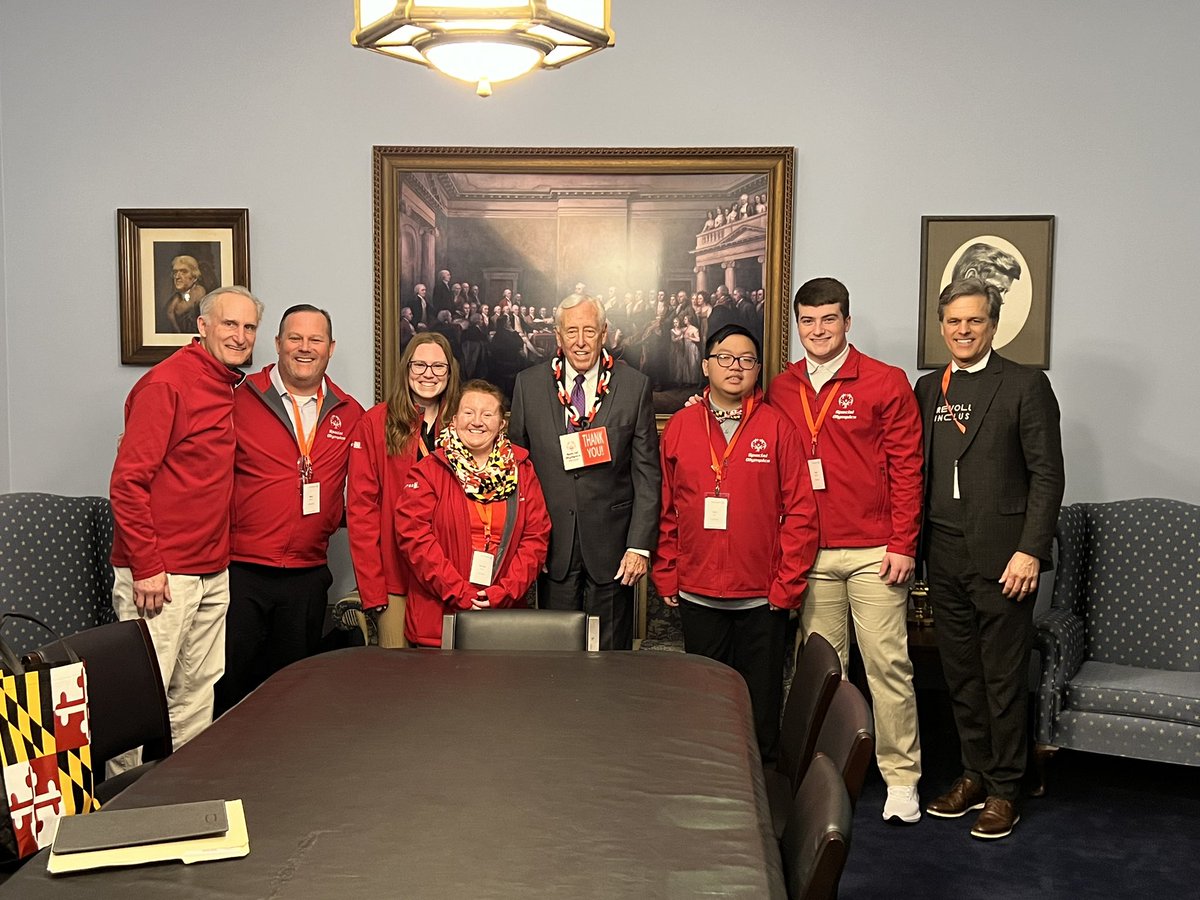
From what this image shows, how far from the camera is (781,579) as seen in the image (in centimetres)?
377

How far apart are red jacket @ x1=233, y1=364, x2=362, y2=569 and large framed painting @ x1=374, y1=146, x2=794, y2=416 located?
0.90m

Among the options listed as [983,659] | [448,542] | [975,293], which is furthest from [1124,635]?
[448,542]

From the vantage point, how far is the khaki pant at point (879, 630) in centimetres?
385

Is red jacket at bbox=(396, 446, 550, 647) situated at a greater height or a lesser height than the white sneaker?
greater

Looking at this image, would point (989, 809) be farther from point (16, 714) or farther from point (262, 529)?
point (16, 714)

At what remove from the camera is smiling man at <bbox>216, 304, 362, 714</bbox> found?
3.84m

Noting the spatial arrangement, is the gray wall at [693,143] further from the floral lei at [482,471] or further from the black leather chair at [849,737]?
the black leather chair at [849,737]

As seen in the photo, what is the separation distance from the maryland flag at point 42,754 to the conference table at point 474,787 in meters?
0.28

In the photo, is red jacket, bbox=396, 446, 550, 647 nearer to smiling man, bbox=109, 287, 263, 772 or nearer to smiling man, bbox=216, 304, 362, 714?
smiling man, bbox=216, 304, 362, 714

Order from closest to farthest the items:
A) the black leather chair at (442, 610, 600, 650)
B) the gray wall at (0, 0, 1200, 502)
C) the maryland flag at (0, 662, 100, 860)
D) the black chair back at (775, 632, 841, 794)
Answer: the maryland flag at (0, 662, 100, 860) → the black chair back at (775, 632, 841, 794) → the black leather chair at (442, 610, 600, 650) → the gray wall at (0, 0, 1200, 502)

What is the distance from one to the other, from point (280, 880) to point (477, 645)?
59.7 inches

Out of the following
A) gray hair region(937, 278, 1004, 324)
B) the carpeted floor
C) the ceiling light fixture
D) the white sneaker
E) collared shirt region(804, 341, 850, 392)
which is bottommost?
the carpeted floor

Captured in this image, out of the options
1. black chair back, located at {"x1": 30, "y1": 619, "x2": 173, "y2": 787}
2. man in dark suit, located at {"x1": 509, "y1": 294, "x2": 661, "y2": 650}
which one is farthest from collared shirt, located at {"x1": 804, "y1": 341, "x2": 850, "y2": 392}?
black chair back, located at {"x1": 30, "y1": 619, "x2": 173, "y2": 787}

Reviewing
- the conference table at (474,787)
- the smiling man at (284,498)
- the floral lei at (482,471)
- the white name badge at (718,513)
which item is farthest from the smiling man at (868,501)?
the smiling man at (284,498)
